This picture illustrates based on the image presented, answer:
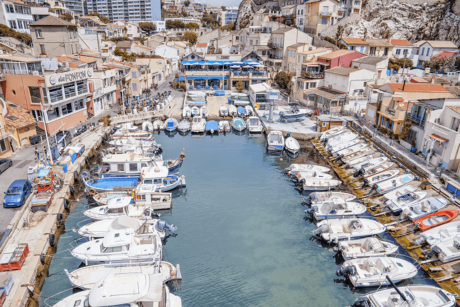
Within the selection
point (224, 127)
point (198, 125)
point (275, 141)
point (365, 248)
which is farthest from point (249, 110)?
point (365, 248)

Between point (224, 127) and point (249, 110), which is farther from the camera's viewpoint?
point (249, 110)

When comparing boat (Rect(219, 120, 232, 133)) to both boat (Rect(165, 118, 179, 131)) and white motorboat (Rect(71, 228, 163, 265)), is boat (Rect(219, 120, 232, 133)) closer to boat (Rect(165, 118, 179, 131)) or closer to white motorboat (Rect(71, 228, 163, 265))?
boat (Rect(165, 118, 179, 131))

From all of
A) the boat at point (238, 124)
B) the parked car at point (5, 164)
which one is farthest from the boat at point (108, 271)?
the boat at point (238, 124)

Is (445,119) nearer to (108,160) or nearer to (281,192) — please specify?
(281,192)

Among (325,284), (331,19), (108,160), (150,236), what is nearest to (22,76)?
(108,160)

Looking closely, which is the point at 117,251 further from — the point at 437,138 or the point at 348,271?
the point at 437,138

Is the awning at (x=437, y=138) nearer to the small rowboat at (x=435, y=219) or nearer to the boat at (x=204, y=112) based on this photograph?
the small rowboat at (x=435, y=219)
